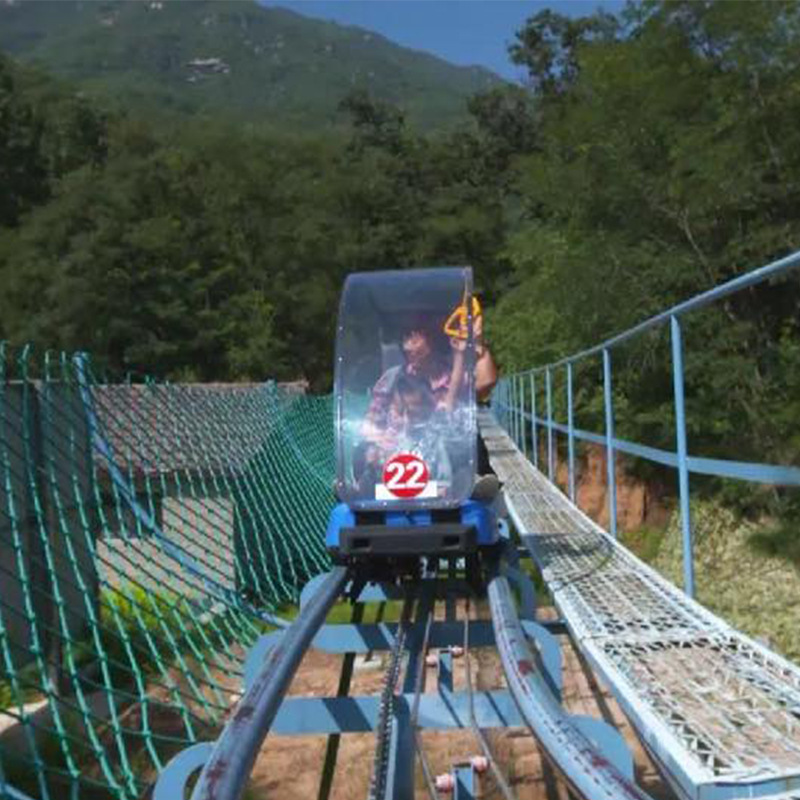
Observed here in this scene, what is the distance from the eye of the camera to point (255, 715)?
2.88 m

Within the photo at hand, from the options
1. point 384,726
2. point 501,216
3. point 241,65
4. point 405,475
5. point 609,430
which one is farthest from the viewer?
point 241,65

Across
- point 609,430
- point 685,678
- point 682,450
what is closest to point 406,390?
point 682,450

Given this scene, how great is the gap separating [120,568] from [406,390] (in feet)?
7.45

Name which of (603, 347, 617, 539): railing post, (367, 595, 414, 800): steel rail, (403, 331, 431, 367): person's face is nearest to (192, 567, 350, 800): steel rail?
(367, 595, 414, 800): steel rail

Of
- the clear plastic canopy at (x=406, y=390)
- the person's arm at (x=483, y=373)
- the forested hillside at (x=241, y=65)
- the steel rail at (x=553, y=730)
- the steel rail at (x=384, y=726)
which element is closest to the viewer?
the steel rail at (x=553, y=730)

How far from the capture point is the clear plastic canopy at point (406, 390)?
468 cm

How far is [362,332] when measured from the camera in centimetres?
501

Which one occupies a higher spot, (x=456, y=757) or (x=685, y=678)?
(x=685, y=678)

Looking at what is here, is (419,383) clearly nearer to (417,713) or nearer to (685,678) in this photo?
(417,713)

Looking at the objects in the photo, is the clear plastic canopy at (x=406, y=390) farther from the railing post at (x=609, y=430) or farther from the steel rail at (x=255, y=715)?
the railing post at (x=609, y=430)

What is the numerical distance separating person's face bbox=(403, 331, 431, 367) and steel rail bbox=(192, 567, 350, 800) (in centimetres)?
106

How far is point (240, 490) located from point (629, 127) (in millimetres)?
12381

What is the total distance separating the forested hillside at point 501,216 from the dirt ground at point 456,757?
6.69 meters

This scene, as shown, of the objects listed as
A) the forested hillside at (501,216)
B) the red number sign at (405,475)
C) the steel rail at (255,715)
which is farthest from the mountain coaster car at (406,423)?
the forested hillside at (501,216)
